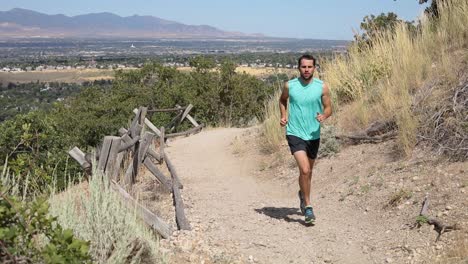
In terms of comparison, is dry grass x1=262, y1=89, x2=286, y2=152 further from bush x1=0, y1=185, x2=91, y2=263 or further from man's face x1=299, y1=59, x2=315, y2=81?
bush x1=0, y1=185, x2=91, y2=263

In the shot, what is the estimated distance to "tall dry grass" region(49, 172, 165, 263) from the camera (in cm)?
382

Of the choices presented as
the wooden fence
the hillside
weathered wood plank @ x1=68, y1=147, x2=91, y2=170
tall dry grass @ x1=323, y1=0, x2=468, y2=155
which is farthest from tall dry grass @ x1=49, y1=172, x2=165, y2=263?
tall dry grass @ x1=323, y1=0, x2=468, y2=155

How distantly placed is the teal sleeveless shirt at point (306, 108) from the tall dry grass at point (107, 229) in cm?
200

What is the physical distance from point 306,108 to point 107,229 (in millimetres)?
2417

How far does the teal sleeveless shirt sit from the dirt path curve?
1.04m

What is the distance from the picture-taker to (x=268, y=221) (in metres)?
5.91

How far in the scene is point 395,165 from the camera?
665 cm

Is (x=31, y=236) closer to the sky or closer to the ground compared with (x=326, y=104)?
closer to the ground

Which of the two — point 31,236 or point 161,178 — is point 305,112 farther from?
point 31,236

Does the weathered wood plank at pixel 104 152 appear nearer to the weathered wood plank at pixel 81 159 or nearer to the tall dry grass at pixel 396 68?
the weathered wood plank at pixel 81 159

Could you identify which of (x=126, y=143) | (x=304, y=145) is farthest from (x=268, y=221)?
(x=126, y=143)

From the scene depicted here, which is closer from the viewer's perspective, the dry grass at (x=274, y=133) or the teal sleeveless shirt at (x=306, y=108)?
the teal sleeveless shirt at (x=306, y=108)

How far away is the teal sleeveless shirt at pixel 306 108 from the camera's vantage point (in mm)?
5430

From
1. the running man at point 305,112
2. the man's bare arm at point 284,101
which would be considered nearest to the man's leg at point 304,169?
the running man at point 305,112
